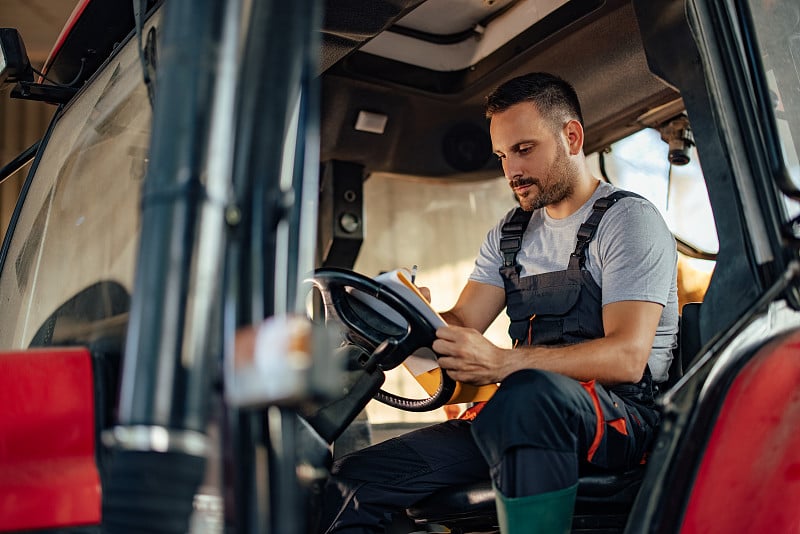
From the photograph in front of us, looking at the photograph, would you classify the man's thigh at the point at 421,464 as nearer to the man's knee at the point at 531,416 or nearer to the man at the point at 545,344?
the man at the point at 545,344

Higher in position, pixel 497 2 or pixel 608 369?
pixel 497 2

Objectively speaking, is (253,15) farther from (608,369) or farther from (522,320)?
(522,320)

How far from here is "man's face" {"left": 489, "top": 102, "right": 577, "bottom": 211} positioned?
7.09 ft

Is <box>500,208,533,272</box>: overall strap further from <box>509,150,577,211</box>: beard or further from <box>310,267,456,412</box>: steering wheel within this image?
<box>310,267,456,412</box>: steering wheel

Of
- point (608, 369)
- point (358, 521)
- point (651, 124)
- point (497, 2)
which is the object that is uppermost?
point (497, 2)

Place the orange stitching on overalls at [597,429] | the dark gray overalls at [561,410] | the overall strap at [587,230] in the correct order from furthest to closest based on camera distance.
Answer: the overall strap at [587,230] → the orange stitching on overalls at [597,429] → the dark gray overalls at [561,410]

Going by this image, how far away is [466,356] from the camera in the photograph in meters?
1.74

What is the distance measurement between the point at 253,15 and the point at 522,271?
4.41ft

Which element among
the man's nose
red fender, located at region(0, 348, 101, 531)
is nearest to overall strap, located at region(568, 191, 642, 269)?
the man's nose

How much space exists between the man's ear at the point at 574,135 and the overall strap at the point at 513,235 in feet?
0.64

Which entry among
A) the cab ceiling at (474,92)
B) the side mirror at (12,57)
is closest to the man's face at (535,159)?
the cab ceiling at (474,92)

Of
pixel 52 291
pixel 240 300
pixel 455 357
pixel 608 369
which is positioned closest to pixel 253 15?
pixel 240 300

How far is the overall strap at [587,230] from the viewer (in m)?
1.98

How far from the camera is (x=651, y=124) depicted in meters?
2.55
